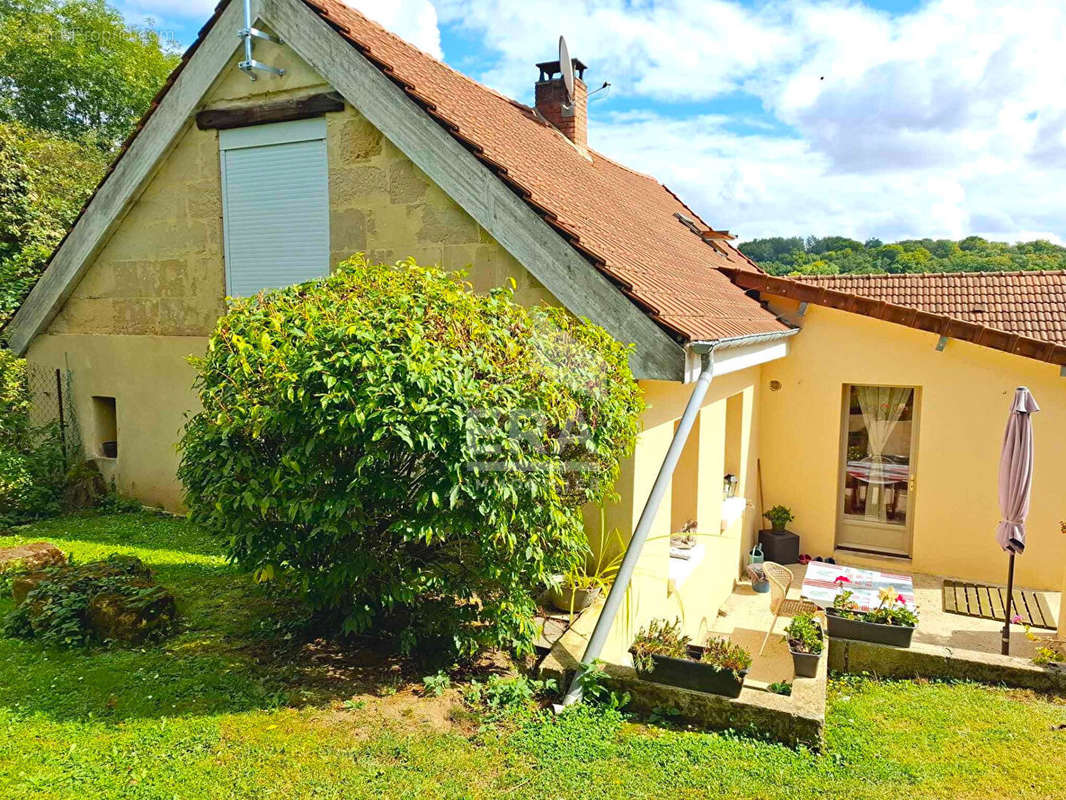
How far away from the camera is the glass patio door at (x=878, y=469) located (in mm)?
10289

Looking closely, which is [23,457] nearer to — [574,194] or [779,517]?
[574,194]

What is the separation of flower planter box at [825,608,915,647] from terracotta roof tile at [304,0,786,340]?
2.98m

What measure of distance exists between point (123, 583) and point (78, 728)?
176 centimetres

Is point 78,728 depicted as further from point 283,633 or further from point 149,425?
point 149,425

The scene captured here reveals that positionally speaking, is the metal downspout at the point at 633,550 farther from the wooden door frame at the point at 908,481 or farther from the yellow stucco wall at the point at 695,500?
the wooden door frame at the point at 908,481

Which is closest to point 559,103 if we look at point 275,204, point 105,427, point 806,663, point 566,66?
point 566,66

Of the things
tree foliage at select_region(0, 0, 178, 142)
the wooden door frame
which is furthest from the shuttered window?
tree foliage at select_region(0, 0, 178, 142)

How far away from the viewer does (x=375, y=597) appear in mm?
4906

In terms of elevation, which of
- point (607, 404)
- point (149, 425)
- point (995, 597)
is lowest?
point (995, 597)

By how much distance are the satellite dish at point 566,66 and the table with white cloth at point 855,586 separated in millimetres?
8875

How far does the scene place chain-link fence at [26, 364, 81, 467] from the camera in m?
10.2

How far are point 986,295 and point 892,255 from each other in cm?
2743

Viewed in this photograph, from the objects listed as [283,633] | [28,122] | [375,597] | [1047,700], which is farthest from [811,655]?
[28,122]

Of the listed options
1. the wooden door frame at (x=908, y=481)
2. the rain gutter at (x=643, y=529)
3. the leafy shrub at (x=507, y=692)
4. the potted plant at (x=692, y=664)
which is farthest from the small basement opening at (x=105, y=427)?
the wooden door frame at (x=908, y=481)
